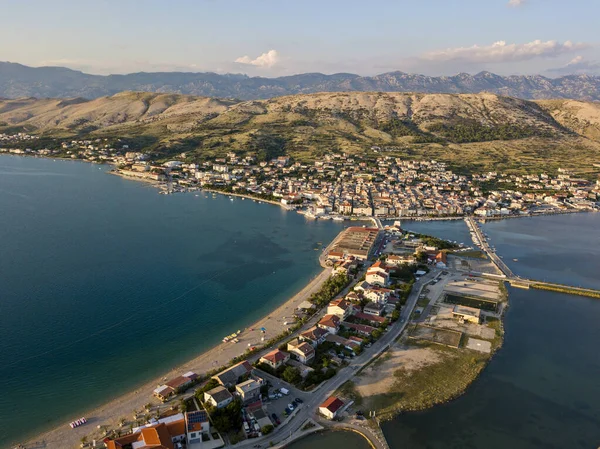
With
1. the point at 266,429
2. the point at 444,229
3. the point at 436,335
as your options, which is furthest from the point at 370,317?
the point at 444,229

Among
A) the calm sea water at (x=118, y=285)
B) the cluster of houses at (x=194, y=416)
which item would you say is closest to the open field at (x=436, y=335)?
the calm sea water at (x=118, y=285)

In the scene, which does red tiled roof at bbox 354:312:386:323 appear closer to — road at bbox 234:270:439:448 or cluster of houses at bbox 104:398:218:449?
road at bbox 234:270:439:448

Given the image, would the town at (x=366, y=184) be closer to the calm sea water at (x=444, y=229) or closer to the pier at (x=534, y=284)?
the calm sea water at (x=444, y=229)

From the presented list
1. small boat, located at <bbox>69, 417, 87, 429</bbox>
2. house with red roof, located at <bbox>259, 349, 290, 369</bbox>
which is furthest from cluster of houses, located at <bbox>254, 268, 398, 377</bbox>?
small boat, located at <bbox>69, 417, 87, 429</bbox>

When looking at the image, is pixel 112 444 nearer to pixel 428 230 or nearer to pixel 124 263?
pixel 124 263

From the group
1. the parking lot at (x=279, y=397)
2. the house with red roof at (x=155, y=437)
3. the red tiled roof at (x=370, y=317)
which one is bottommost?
the parking lot at (x=279, y=397)

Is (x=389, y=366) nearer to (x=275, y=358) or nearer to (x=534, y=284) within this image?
(x=275, y=358)
